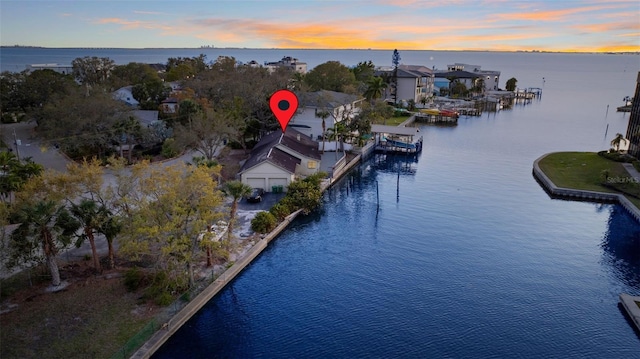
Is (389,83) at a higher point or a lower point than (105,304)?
higher

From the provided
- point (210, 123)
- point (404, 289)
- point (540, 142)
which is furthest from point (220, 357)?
point (540, 142)

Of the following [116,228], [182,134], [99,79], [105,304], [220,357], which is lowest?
[220,357]

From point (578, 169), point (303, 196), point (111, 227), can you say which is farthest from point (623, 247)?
point (111, 227)

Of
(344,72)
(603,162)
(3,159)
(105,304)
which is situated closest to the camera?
(105,304)

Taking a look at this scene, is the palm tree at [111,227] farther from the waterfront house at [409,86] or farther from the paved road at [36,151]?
the waterfront house at [409,86]

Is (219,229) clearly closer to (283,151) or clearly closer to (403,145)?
(283,151)

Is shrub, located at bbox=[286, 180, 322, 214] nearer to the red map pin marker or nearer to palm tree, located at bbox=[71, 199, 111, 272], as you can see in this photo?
the red map pin marker

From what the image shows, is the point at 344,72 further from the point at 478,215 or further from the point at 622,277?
the point at 622,277

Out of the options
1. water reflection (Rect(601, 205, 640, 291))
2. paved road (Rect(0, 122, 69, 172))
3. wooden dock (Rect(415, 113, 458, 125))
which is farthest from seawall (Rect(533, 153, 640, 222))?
paved road (Rect(0, 122, 69, 172))
